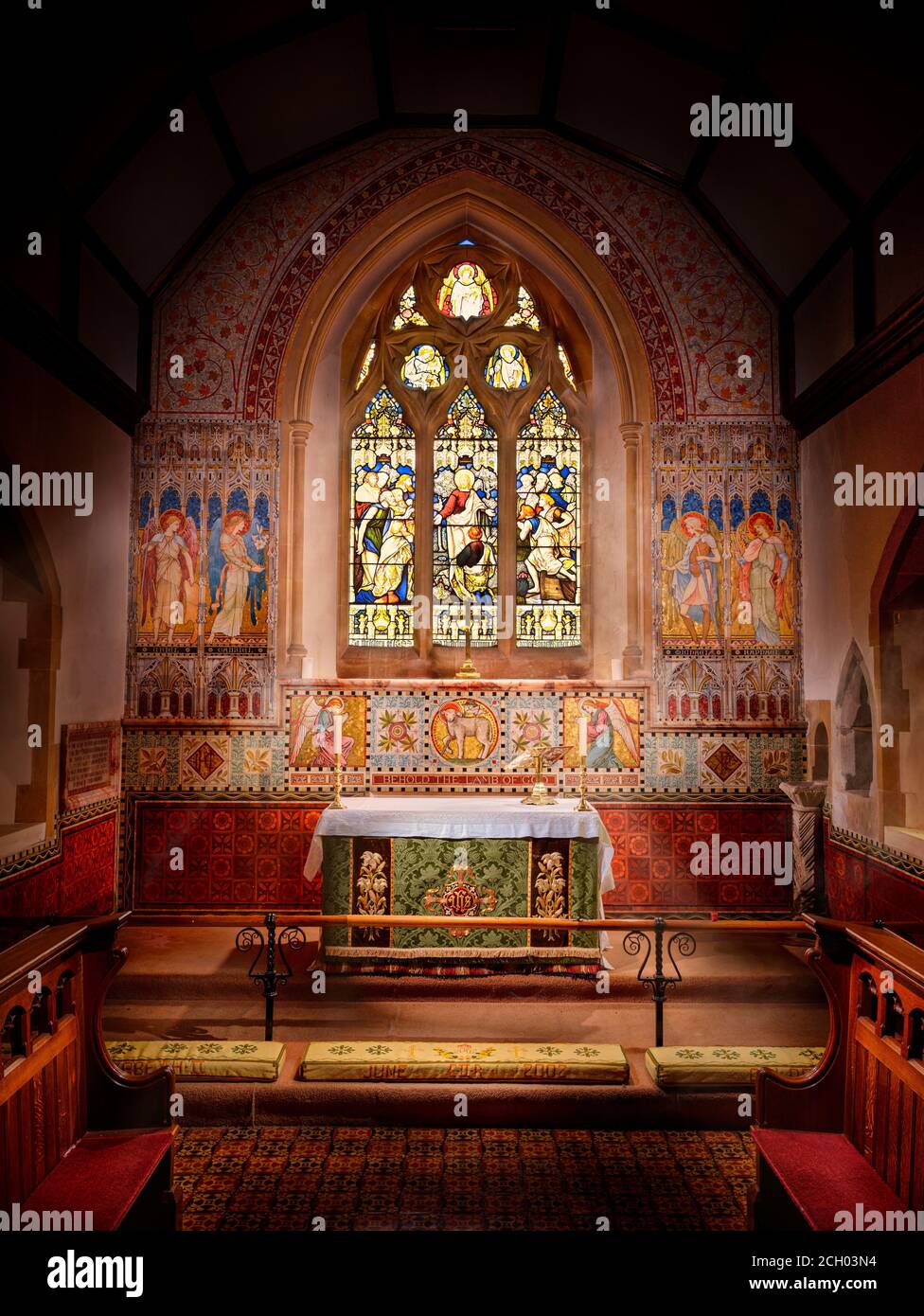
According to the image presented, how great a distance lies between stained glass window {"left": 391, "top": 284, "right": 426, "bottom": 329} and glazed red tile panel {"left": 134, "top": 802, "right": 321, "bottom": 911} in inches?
179

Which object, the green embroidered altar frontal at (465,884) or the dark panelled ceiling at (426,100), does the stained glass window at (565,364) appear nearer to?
the dark panelled ceiling at (426,100)

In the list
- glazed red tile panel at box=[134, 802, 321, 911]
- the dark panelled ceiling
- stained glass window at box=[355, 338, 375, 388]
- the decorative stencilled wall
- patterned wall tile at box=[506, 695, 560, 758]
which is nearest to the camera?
the dark panelled ceiling

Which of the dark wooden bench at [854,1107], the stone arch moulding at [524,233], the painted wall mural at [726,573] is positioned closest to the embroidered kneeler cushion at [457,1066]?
the dark wooden bench at [854,1107]

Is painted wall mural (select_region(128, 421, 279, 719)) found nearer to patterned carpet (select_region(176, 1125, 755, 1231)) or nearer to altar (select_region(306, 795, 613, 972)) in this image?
altar (select_region(306, 795, 613, 972))

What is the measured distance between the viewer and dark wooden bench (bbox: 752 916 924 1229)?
2.93 metres

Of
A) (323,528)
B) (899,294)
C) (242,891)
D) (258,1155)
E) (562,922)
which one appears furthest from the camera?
(323,528)

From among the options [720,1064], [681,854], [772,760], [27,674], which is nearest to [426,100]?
[27,674]

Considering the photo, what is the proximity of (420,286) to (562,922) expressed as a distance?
6129 mm

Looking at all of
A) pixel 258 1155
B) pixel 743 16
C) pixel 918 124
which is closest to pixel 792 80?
pixel 743 16

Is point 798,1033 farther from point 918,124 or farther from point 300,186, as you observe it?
point 300,186

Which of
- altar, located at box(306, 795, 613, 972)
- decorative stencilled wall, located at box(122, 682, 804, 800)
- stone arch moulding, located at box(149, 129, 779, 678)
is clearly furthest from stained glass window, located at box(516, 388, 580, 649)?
altar, located at box(306, 795, 613, 972)

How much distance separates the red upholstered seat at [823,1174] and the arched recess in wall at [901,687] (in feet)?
11.2

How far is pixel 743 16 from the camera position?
19.9ft

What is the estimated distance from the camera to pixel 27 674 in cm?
639
